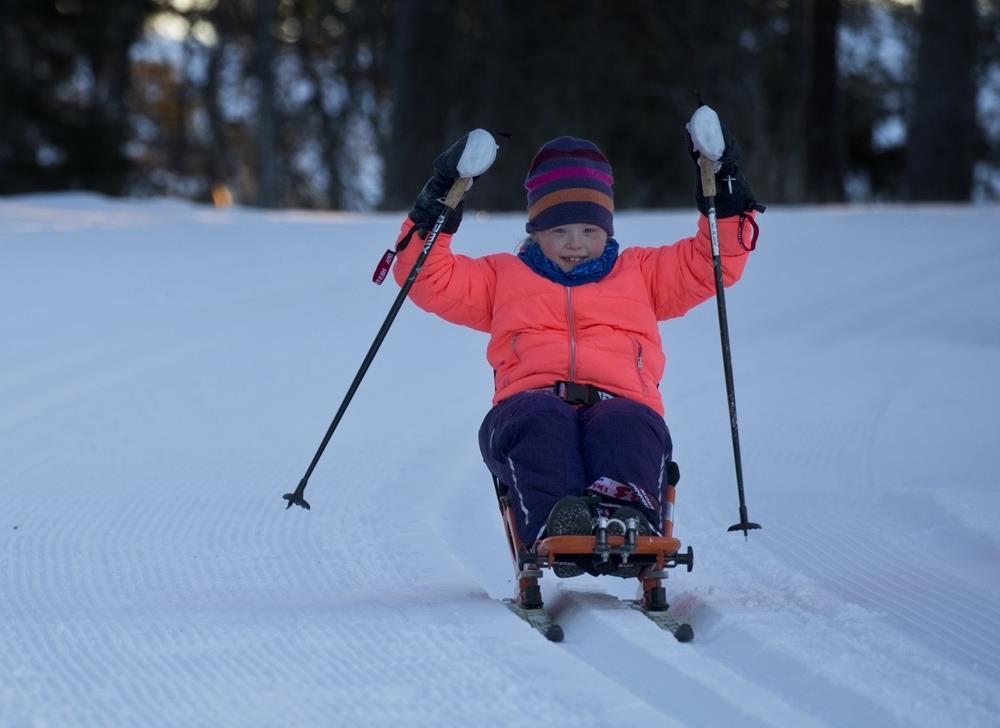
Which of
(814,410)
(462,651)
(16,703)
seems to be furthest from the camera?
(814,410)

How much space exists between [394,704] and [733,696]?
72 cm

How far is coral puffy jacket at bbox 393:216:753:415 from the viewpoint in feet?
15.7

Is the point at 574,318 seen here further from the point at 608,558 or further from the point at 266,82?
the point at 266,82

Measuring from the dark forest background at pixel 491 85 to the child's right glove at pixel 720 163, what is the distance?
17393 millimetres

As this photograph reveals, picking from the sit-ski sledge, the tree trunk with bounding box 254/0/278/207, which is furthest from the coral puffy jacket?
the tree trunk with bounding box 254/0/278/207

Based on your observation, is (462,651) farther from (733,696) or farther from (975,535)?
(975,535)

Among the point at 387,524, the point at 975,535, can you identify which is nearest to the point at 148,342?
the point at 387,524

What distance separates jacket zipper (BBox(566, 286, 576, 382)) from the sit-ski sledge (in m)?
0.52

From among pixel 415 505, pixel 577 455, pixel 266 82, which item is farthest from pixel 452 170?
pixel 266 82

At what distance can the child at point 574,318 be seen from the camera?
→ 175 inches

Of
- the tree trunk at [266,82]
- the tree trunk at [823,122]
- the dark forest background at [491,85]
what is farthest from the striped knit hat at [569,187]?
the tree trunk at [266,82]

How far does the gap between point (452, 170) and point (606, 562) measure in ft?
4.57

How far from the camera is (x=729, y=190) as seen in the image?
199 inches

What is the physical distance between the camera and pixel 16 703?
Result: 3375mm
